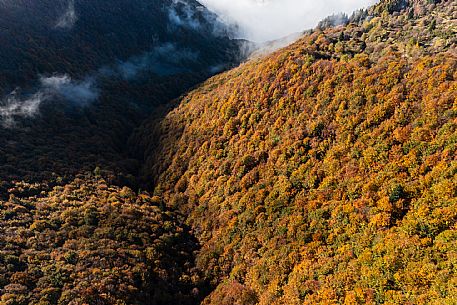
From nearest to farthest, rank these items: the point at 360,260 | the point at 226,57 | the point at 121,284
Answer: the point at 360,260, the point at 121,284, the point at 226,57

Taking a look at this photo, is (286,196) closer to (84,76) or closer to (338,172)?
(338,172)

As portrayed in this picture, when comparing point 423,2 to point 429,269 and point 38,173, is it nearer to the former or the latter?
point 429,269

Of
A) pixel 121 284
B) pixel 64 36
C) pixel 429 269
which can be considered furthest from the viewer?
pixel 64 36

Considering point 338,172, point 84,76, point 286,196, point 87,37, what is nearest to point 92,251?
point 286,196

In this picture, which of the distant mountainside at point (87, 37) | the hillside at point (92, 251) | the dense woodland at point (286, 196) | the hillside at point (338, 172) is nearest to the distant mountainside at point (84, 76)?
the distant mountainside at point (87, 37)

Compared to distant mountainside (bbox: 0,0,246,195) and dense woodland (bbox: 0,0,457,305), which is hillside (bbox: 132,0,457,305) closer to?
dense woodland (bbox: 0,0,457,305)


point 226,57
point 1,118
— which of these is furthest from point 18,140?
point 226,57

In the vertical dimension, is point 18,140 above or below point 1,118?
below

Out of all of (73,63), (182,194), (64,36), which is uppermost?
(64,36)
